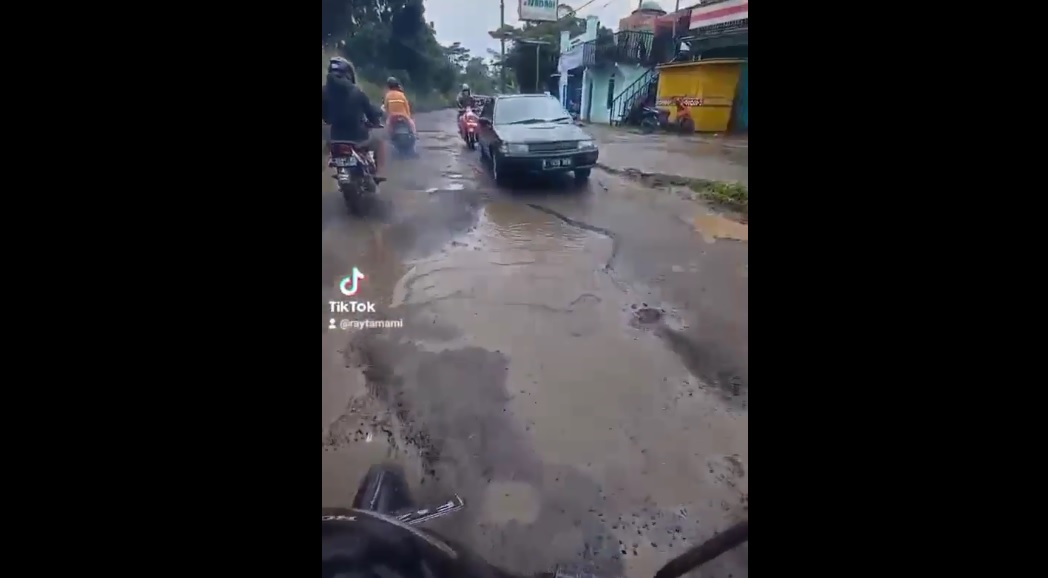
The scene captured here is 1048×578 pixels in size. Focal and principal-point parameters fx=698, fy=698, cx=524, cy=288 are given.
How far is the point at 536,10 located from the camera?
206cm

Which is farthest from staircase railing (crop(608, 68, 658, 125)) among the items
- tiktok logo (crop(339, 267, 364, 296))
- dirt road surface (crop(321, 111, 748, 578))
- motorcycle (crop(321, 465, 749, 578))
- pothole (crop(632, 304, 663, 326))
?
motorcycle (crop(321, 465, 749, 578))

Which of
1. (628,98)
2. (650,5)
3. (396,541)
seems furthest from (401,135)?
(396,541)

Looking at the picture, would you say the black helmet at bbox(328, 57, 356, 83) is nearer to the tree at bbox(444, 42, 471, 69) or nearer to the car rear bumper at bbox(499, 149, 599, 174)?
the tree at bbox(444, 42, 471, 69)

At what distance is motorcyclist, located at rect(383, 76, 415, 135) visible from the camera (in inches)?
78.6

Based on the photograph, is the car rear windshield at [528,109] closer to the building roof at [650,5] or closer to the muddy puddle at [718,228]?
the building roof at [650,5]

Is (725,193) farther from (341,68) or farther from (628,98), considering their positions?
(341,68)

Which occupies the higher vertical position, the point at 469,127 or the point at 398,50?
the point at 398,50

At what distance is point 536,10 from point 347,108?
63cm

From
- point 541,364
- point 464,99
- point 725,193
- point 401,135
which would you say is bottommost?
point 541,364

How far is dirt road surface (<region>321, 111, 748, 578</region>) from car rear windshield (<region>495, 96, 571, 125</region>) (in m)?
0.16

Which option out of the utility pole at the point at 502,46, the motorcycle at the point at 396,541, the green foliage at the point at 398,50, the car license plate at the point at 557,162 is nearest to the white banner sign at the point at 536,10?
the utility pole at the point at 502,46
